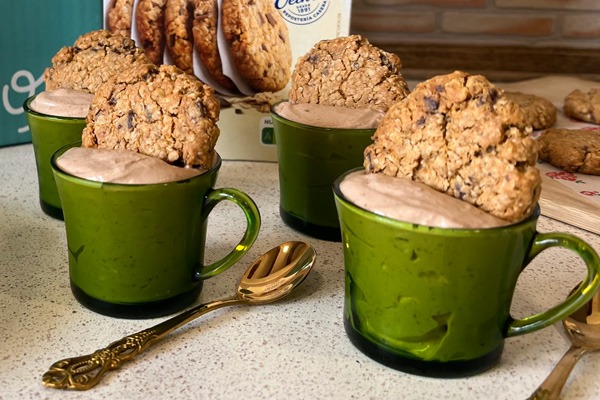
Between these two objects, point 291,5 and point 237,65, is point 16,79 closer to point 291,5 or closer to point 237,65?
point 237,65

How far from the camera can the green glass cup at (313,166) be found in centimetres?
96

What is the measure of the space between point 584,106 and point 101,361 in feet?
4.01

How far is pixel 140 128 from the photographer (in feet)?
2.60

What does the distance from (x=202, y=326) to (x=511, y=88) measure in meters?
1.25

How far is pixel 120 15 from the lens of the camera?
1.22 m

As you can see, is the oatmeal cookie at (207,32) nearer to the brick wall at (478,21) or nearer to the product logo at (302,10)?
the product logo at (302,10)

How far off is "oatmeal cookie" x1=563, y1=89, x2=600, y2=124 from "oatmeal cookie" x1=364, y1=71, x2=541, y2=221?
932 millimetres

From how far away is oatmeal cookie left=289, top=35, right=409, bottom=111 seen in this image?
100cm

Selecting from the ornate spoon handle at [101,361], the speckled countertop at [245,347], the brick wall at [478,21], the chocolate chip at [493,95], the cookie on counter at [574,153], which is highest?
the chocolate chip at [493,95]

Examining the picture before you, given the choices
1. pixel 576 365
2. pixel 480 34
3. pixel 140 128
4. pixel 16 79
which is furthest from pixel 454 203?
pixel 480 34

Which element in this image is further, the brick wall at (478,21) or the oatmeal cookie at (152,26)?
the brick wall at (478,21)

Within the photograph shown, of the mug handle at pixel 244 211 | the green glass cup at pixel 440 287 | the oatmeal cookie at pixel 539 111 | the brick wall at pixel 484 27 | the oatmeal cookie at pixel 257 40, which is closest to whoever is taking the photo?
the green glass cup at pixel 440 287

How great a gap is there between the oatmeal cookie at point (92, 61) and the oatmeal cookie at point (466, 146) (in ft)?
1.46

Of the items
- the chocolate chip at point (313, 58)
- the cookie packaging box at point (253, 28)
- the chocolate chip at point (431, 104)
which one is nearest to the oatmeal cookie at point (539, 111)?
the cookie packaging box at point (253, 28)
